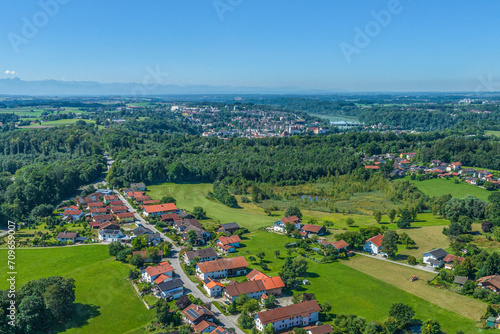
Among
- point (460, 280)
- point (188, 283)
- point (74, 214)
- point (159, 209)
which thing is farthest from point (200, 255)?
point (460, 280)

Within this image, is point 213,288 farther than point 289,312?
Yes

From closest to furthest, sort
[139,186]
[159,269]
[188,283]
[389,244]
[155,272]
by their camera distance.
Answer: [155,272] < [188,283] < [159,269] < [389,244] < [139,186]

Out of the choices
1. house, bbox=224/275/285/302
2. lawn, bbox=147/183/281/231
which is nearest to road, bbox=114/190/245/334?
house, bbox=224/275/285/302

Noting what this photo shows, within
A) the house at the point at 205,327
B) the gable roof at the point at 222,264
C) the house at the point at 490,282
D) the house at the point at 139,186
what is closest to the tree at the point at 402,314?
the house at the point at 490,282

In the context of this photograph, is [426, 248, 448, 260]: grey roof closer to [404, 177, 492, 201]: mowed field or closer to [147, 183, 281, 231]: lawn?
[147, 183, 281, 231]: lawn

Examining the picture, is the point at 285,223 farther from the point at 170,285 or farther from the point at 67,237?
the point at 67,237

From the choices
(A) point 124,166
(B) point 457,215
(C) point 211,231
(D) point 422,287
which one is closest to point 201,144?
(A) point 124,166

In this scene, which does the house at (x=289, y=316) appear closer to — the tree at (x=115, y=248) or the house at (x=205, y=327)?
the house at (x=205, y=327)

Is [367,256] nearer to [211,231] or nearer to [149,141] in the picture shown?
[211,231]
